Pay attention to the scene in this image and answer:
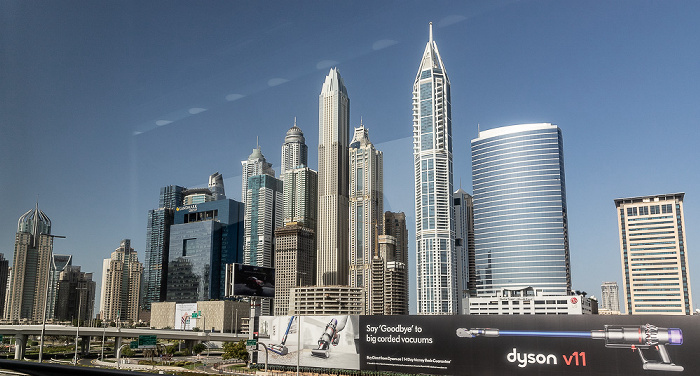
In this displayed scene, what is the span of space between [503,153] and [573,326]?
1765 inches

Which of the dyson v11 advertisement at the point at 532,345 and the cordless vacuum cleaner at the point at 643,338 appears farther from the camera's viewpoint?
the dyson v11 advertisement at the point at 532,345

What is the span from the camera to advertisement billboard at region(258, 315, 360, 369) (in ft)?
63.1

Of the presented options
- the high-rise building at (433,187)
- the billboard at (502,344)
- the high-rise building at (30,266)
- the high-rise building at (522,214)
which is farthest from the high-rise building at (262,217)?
the high-rise building at (30,266)

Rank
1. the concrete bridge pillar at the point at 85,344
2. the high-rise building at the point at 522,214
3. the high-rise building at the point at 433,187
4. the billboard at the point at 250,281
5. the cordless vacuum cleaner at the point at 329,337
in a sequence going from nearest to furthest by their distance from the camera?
1. the cordless vacuum cleaner at the point at 329,337
2. the concrete bridge pillar at the point at 85,344
3. the billboard at the point at 250,281
4. the high-rise building at the point at 522,214
5. the high-rise building at the point at 433,187

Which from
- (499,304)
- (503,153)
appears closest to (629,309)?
(499,304)

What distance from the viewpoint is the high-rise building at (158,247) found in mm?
64812

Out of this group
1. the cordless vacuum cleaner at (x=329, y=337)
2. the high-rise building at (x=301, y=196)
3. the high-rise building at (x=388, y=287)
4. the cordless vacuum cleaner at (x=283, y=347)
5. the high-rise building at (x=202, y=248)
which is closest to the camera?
the cordless vacuum cleaner at (x=329, y=337)

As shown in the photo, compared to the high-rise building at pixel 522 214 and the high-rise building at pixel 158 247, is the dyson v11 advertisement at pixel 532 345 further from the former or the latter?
the high-rise building at pixel 158 247

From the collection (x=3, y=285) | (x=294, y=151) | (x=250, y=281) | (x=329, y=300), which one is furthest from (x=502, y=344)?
(x=294, y=151)

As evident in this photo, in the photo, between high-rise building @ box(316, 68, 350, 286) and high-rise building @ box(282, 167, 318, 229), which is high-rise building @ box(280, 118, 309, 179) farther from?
high-rise building @ box(316, 68, 350, 286)

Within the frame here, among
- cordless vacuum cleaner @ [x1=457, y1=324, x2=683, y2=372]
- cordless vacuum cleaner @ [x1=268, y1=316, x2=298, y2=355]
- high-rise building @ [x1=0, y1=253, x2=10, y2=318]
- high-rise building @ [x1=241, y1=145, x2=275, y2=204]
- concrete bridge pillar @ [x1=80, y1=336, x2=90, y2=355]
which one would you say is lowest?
concrete bridge pillar @ [x1=80, y1=336, x2=90, y2=355]

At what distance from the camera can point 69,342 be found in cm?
3108

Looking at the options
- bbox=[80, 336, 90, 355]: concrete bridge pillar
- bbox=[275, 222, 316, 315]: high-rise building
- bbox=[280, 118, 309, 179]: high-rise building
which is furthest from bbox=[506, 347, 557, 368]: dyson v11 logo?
bbox=[280, 118, 309, 179]: high-rise building

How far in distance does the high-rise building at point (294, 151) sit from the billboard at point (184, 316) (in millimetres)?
28093
